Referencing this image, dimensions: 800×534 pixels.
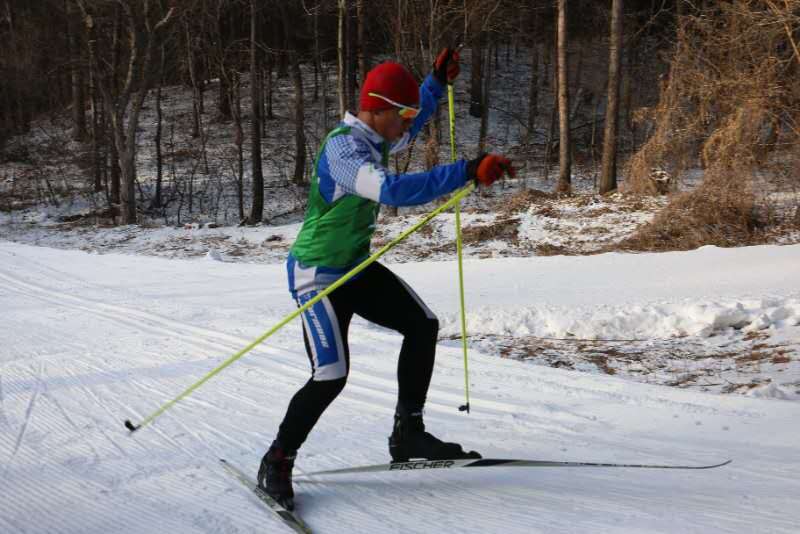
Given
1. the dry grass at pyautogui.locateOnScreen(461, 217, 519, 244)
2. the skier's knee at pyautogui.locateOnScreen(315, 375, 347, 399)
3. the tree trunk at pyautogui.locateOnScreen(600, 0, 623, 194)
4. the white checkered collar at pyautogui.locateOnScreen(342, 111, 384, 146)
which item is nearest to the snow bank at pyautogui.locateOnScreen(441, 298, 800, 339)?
the skier's knee at pyautogui.locateOnScreen(315, 375, 347, 399)

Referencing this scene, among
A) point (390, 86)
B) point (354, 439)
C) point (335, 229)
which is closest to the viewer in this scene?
point (390, 86)

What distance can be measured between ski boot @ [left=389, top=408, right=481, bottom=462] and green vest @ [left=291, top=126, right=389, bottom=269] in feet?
2.86

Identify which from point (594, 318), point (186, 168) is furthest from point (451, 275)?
point (186, 168)

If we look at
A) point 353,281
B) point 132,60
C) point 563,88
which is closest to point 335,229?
point 353,281

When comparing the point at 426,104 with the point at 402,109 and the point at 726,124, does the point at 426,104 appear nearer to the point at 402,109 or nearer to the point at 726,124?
the point at 402,109

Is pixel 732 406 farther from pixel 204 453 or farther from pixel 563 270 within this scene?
pixel 563 270

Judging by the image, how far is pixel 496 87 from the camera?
35219mm

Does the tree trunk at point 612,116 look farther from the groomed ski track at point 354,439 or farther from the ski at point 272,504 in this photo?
the ski at point 272,504

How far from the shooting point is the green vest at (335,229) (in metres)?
3.04

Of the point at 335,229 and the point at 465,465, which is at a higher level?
the point at 335,229

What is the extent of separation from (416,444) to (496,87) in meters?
33.8

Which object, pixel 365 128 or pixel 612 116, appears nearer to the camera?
pixel 365 128

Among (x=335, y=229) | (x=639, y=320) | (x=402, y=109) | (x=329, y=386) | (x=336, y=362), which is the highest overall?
(x=402, y=109)

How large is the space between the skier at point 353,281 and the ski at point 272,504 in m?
0.04
